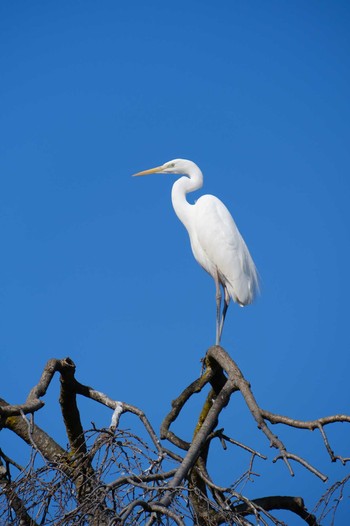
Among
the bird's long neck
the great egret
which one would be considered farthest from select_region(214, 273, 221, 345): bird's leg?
the bird's long neck

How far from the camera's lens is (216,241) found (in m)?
5.81

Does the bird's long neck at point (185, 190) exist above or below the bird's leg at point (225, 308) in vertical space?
above

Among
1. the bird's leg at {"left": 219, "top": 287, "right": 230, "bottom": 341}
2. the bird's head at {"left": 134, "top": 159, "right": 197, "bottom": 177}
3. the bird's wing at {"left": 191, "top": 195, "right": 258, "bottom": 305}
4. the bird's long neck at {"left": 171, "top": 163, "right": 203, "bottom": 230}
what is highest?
the bird's head at {"left": 134, "top": 159, "right": 197, "bottom": 177}

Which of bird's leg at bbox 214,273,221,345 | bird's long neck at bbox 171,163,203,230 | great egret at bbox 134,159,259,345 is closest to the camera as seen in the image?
bird's leg at bbox 214,273,221,345

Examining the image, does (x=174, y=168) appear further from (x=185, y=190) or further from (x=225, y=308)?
(x=225, y=308)

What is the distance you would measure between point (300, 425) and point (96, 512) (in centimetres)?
95

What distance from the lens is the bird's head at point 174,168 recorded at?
242 inches

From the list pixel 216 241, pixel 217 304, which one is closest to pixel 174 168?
→ pixel 216 241

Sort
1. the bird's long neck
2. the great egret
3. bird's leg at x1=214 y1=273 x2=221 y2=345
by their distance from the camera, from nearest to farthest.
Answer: bird's leg at x1=214 y1=273 x2=221 y2=345 → the great egret → the bird's long neck

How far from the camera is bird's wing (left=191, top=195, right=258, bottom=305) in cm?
574

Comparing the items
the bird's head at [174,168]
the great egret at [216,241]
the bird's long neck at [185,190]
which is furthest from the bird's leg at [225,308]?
the bird's head at [174,168]

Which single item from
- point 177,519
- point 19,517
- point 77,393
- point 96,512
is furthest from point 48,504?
point 77,393

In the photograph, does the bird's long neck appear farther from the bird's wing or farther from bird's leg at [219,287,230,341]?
bird's leg at [219,287,230,341]

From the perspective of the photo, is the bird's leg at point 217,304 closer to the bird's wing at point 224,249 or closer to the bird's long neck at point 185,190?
the bird's wing at point 224,249
